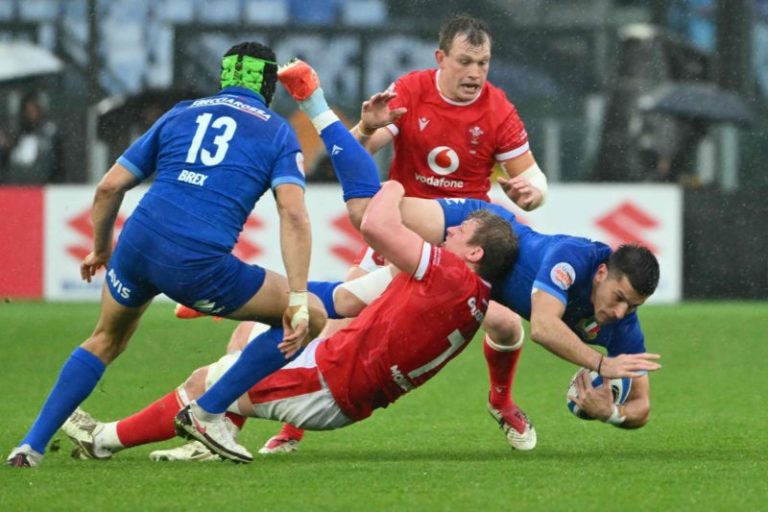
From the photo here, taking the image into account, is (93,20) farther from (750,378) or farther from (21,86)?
(750,378)

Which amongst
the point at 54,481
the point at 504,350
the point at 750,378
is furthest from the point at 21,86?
the point at 54,481

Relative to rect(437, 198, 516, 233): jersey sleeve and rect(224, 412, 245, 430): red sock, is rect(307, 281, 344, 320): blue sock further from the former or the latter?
rect(437, 198, 516, 233): jersey sleeve

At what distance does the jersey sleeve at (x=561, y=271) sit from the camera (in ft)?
24.5

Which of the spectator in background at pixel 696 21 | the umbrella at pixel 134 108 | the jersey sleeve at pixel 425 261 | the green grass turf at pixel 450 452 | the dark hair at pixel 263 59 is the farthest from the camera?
the spectator in background at pixel 696 21

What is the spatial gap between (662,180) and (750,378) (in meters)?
7.34

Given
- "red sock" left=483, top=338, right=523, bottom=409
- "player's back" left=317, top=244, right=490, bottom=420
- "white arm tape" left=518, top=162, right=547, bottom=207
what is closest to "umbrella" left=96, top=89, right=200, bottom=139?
"white arm tape" left=518, top=162, right=547, bottom=207

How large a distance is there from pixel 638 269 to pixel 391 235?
1.05m

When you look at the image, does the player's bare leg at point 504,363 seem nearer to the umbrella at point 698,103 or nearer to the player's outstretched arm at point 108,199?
the player's outstretched arm at point 108,199

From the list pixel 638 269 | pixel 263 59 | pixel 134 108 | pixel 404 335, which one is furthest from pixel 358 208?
pixel 134 108

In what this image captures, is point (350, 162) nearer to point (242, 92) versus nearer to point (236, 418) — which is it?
point (242, 92)

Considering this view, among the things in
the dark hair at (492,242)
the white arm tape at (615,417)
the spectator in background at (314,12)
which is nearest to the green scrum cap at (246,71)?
the dark hair at (492,242)

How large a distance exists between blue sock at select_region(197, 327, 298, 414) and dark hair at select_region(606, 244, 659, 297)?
1.48 meters

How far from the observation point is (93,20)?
61.7 feet

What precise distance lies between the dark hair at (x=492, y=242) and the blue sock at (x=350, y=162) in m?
0.49
